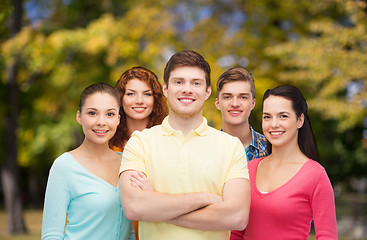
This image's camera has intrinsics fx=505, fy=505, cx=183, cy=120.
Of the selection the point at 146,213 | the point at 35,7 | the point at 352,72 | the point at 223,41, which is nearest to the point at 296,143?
the point at 146,213

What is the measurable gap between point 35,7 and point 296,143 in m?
20.4

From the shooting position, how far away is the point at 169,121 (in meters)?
3.35

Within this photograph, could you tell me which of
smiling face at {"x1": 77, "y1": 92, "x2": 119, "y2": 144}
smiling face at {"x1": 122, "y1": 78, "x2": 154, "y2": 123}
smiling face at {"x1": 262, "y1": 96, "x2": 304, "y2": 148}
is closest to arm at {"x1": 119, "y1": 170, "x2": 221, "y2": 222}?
smiling face at {"x1": 77, "y1": 92, "x2": 119, "y2": 144}

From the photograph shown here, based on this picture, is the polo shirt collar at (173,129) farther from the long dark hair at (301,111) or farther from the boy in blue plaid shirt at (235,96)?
the boy in blue plaid shirt at (235,96)

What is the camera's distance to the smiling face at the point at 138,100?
4.38m

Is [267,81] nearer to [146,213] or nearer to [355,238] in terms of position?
[355,238]

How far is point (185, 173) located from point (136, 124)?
56.2 inches

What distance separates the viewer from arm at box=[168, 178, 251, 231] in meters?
3.06

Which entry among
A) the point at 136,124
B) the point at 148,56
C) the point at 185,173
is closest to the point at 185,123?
the point at 185,173

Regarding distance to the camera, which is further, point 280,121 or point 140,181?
point 280,121

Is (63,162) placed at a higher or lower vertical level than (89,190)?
higher

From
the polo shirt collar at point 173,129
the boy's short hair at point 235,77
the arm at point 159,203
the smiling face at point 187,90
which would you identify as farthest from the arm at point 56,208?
the boy's short hair at point 235,77

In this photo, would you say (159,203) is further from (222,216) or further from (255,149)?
(255,149)

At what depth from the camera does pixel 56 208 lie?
134 inches
